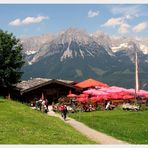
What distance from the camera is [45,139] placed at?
25406mm

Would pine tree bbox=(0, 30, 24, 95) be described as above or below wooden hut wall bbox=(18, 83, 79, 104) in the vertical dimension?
above

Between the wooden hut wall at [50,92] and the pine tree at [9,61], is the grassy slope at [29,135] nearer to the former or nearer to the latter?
the pine tree at [9,61]

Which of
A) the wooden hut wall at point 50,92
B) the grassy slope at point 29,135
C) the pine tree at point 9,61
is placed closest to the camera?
the grassy slope at point 29,135

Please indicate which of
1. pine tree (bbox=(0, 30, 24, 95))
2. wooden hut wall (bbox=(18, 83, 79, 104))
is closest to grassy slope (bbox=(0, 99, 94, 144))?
pine tree (bbox=(0, 30, 24, 95))

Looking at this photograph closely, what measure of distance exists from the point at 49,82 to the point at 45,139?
219 ft

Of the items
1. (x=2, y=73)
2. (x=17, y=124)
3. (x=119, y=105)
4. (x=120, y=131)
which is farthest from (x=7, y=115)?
(x=2, y=73)

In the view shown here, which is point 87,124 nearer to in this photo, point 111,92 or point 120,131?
point 120,131

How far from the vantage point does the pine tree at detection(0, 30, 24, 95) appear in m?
89.0

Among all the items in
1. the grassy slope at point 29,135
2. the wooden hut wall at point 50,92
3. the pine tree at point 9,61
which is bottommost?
the grassy slope at point 29,135

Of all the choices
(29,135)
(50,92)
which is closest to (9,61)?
(50,92)

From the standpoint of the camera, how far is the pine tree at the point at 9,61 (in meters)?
89.0

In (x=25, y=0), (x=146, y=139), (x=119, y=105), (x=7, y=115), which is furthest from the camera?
(x=119, y=105)

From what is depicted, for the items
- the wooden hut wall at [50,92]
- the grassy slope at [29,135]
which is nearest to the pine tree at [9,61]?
the wooden hut wall at [50,92]

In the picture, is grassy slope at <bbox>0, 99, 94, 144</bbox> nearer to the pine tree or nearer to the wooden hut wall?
the pine tree
